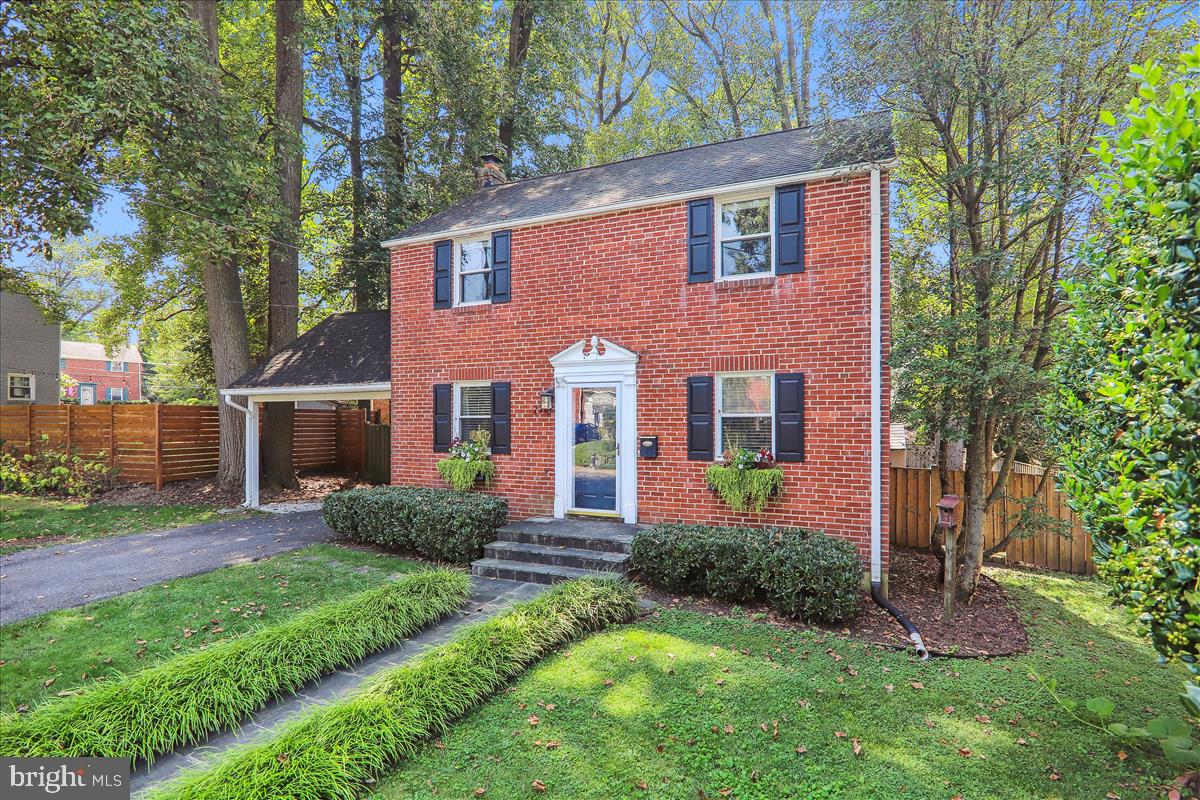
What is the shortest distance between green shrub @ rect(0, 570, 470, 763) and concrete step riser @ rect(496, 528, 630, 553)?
221 centimetres

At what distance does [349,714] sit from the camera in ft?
11.8

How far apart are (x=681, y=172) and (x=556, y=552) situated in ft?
20.1

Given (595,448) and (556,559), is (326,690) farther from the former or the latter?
(595,448)

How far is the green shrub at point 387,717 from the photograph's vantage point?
3027 millimetres

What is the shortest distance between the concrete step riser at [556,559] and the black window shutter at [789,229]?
14.5ft

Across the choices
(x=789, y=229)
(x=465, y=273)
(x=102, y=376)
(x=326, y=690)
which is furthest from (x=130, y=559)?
(x=102, y=376)

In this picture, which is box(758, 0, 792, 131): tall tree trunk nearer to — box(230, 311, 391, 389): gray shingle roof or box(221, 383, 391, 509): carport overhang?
box(230, 311, 391, 389): gray shingle roof

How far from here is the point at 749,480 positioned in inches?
278

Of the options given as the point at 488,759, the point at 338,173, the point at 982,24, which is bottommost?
the point at 488,759

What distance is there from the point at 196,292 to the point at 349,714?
16.8 meters

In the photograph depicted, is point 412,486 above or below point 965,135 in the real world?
below

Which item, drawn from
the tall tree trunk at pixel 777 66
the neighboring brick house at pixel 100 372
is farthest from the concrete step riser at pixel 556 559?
the neighboring brick house at pixel 100 372

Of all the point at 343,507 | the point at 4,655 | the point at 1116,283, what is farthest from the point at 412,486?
the point at 1116,283

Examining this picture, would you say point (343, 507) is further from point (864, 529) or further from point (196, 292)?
point (196, 292)
